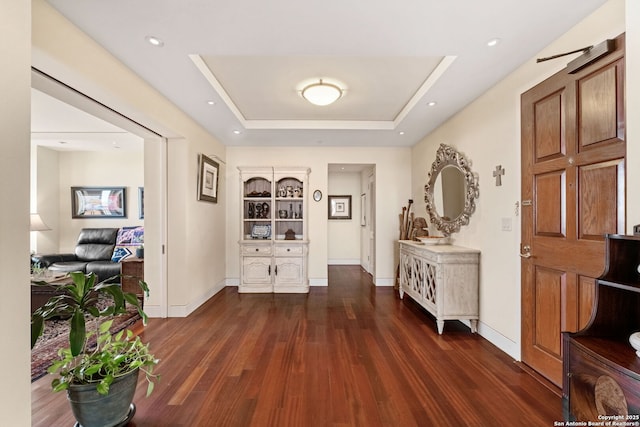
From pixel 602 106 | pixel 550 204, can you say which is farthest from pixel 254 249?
pixel 602 106

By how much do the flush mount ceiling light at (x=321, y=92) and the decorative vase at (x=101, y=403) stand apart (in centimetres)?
273

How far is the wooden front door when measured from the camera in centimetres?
167

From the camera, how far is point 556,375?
6.66 ft

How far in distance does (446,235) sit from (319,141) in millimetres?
2499

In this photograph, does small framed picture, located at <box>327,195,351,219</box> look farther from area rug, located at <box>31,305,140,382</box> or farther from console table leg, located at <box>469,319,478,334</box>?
area rug, located at <box>31,305,140,382</box>

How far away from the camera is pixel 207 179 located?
4105 mm

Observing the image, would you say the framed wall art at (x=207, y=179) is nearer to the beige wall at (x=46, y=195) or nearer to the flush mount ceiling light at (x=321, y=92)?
the flush mount ceiling light at (x=321, y=92)

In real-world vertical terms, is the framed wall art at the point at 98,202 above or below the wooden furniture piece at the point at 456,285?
above

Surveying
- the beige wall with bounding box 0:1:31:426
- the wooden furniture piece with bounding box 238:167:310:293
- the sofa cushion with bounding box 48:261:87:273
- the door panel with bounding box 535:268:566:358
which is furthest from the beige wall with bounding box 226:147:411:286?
A: the beige wall with bounding box 0:1:31:426

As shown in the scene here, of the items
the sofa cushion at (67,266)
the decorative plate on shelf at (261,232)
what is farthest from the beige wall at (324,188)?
the sofa cushion at (67,266)

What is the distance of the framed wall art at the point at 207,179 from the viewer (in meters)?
3.89

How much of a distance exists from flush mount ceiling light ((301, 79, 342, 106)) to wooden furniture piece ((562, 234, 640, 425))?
2.42 meters

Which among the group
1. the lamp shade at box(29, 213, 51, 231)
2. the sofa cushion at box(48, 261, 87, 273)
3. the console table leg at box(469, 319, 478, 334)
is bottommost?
the console table leg at box(469, 319, 478, 334)

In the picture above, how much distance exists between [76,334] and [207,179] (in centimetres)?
295
